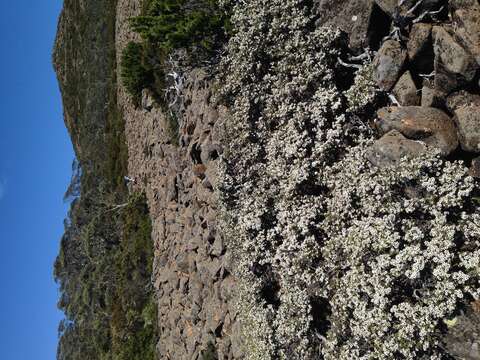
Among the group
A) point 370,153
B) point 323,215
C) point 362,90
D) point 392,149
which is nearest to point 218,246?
point 323,215

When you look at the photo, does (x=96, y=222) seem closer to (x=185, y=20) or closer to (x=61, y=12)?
(x=185, y=20)

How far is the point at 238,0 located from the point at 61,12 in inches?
1230

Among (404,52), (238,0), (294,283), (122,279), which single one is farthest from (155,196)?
(404,52)

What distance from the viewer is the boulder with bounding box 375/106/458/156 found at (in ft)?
17.9

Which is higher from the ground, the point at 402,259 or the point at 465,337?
the point at 402,259

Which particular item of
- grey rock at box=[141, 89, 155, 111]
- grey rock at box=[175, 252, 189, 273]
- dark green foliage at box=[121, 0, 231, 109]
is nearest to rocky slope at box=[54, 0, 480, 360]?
grey rock at box=[175, 252, 189, 273]

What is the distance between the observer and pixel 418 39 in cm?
591

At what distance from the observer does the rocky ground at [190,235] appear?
8.73 metres

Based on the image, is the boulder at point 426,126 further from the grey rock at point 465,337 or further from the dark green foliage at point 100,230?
the dark green foliage at point 100,230

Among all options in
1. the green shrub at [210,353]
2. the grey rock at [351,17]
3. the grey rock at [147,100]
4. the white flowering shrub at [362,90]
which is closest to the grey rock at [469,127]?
the white flowering shrub at [362,90]

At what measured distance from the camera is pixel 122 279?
15.9m

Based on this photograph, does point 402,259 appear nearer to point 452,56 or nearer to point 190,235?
point 452,56

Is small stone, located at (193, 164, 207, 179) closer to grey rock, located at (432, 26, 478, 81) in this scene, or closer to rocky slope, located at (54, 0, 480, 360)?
rocky slope, located at (54, 0, 480, 360)

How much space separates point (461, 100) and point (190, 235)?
6.62 metres
